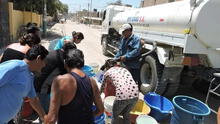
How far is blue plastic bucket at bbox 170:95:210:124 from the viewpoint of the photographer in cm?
329

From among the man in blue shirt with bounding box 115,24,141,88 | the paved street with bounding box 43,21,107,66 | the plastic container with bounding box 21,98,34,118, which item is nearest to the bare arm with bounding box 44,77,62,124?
the plastic container with bounding box 21,98,34,118

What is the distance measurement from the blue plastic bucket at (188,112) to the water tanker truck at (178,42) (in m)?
1.03

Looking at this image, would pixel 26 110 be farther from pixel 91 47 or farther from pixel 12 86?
pixel 91 47

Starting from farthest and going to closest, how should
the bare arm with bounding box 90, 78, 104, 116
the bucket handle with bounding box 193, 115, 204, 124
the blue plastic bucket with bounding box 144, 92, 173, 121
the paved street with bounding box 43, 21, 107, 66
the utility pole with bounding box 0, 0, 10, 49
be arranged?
1. the utility pole with bounding box 0, 0, 10, 49
2. the paved street with bounding box 43, 21, 107, 66
3. the blue plastic bucket with bounding box 144, 92, 173, 121
4. the bucket handle with bounding box 193, 115, 204, 124
5. the bare arm with bounding box 90, 78, 104, 116

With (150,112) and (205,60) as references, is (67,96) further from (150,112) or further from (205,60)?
(205,60)

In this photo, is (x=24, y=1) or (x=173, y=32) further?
(x=24, y=1)

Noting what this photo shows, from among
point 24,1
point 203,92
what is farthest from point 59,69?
point 24,1

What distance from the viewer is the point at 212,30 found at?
167 inches

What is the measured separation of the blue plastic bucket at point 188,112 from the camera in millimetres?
3293

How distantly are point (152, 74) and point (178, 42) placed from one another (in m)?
1.26

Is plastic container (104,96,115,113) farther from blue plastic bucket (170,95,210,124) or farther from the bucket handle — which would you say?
the bucket handle

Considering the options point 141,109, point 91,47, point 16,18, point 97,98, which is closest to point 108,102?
point 141,109

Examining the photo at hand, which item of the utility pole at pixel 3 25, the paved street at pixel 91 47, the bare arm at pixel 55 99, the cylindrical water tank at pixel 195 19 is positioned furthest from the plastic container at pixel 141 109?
the utility pole at pixel 3 25

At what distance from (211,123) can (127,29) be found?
2.83 meters
